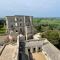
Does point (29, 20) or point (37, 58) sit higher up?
point (29, 20)

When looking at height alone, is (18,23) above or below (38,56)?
above

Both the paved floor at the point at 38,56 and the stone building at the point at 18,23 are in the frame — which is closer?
the paved floor at the point at 38,56

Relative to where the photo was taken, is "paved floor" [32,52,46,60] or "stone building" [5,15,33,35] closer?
"paved floor" [32,52,46,60]

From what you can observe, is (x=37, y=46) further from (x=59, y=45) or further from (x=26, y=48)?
(x=59, y=45)

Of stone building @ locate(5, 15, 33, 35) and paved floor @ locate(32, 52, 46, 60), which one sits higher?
stone building @ locate(5, 15, 33, 35)

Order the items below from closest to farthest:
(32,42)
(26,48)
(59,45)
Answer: (26,48) → (32,42) → (59,45)

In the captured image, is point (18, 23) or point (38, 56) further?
point (18, 23)

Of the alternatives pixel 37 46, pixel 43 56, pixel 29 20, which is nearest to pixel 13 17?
pixel 29 20

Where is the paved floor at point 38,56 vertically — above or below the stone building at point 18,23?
below
